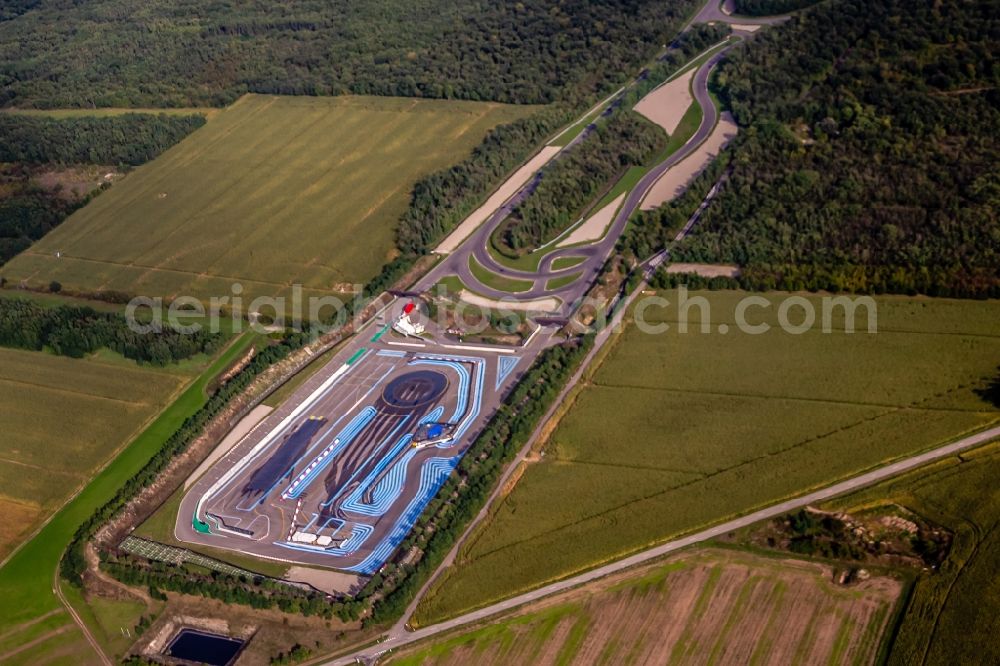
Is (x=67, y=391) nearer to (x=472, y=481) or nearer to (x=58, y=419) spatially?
(x=58, y=419)

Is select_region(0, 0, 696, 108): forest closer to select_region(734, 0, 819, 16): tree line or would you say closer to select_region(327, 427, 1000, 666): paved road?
select_region(734, 0, 819, 16): tree line

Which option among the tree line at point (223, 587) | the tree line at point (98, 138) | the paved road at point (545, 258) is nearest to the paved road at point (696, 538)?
the tree line at point (223, 587)

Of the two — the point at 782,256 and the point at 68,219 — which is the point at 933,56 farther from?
the point at 68,219

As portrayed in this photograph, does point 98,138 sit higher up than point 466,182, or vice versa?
point 98,138

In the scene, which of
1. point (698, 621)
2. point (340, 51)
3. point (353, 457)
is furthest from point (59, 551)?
point (340, 51)

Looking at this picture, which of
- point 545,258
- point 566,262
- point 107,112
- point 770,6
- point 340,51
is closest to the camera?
point 566,262

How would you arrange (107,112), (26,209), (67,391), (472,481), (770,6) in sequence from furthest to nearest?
(107,112) → (770,6) → (26,209) → (67,391) → (472,481)

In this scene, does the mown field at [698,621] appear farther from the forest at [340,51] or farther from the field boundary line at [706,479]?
the forest at [340,51]
